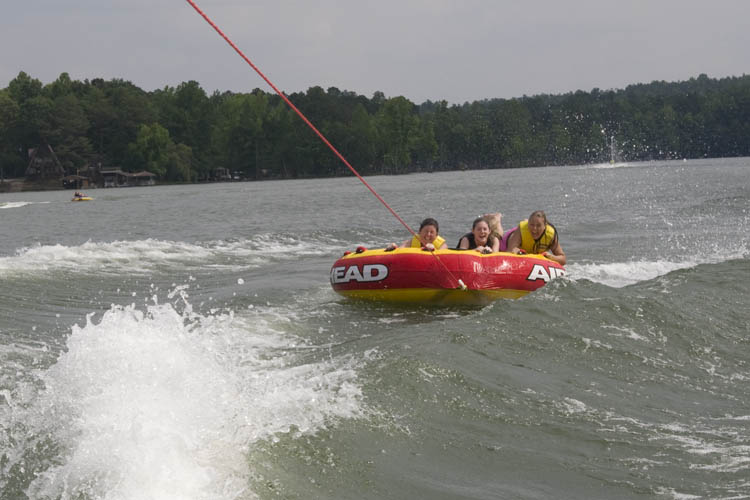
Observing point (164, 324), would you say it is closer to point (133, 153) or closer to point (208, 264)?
point (208, 264)

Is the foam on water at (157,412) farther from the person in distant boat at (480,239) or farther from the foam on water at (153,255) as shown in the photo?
the foam on water at (153,255)

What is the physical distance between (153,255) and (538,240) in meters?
8.74

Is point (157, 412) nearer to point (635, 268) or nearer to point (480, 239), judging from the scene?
point (480, 239)

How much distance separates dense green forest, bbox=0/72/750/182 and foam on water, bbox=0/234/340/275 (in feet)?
315

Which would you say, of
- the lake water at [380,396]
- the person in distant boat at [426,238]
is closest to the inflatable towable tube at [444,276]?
the lake water at [380,396]

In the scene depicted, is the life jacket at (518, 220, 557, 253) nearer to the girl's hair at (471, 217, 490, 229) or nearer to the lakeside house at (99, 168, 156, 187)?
the girl's hair at (471, 217, 490, 229)

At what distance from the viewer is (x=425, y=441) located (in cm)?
516

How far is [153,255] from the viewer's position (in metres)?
17.3

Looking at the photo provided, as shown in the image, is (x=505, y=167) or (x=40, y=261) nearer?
(x=40, y=261)

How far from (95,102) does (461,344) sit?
120 metres

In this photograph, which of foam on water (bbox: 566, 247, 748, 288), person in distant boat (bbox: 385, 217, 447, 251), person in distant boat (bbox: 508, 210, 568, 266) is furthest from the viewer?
foam on water (bbox: 566, 247, 748, 288)

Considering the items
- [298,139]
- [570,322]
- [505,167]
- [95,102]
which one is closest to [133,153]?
[95,102]

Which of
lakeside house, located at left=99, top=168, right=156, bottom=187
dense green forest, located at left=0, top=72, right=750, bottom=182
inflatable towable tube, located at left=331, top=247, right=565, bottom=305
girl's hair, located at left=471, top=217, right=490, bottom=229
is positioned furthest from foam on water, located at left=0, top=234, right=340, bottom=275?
dense green forest, located at left=0, top=72, right=750, bottom=182

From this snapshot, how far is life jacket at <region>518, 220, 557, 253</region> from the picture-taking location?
11.7 metres
